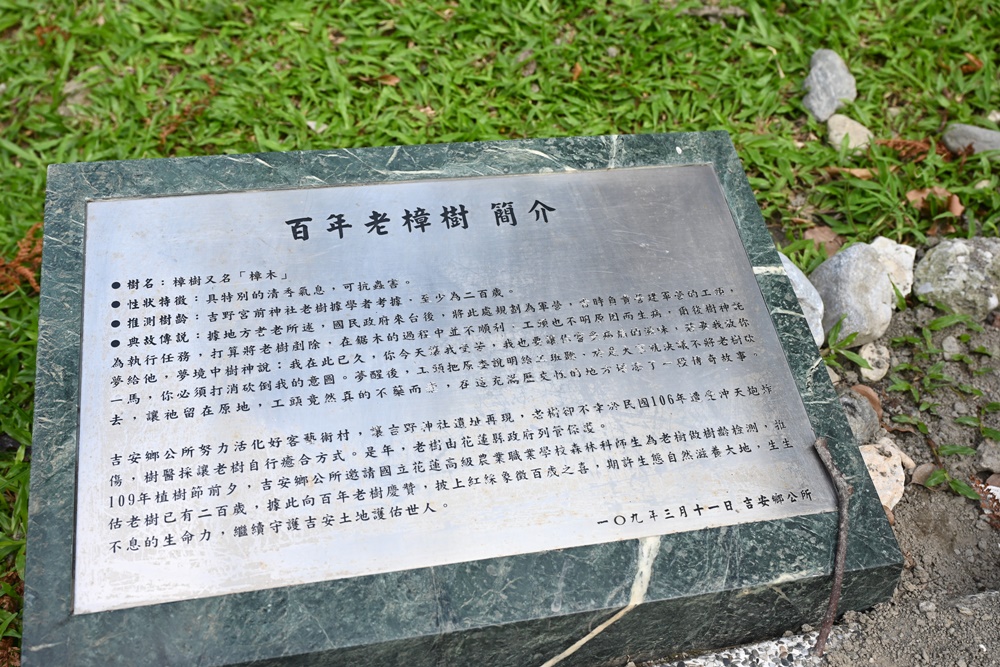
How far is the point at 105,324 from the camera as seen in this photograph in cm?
213

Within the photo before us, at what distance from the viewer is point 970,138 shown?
3508 mm

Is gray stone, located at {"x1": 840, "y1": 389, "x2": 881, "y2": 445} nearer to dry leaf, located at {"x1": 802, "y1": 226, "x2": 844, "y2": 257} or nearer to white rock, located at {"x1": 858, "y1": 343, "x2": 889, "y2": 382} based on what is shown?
white rock, located at {"x1": 858, "y1": 343, "x2": 889, "y2": 382}

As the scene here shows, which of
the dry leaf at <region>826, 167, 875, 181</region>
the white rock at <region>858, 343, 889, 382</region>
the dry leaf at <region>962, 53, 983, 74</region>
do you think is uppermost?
the dry leaf at <region>962, 53, 983, 74</region>

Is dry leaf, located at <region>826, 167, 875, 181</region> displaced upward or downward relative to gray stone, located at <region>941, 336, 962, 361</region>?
upward

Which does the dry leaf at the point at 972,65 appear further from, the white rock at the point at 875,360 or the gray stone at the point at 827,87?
the white rock at the point at 875,360

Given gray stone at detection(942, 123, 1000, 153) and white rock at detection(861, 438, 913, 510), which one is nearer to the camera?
white rock at detection(861, 438, 913, 510)

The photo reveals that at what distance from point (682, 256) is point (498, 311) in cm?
63

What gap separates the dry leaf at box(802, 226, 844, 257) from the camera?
10.7 feet

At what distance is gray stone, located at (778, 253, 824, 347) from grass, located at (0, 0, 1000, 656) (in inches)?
10.2

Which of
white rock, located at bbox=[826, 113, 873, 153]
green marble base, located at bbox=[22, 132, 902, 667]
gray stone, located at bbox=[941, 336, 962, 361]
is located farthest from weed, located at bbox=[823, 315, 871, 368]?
white rock, located at bbox=[826, 113, 873, 153]

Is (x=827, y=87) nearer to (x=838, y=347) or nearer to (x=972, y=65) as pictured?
(x=972, y=65)

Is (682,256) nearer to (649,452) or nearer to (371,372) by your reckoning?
(649,452)

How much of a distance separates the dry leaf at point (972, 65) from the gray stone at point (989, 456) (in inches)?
80.9

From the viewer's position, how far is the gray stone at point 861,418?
2.68 meters
